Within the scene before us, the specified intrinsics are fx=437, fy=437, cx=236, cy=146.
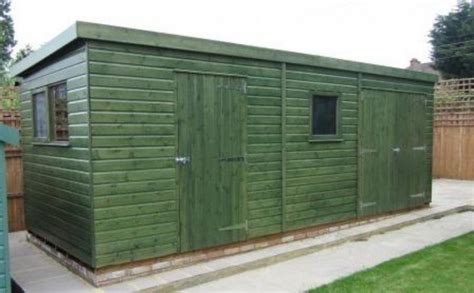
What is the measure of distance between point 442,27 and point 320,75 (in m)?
20.3

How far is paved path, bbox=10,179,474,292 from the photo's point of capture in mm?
4117

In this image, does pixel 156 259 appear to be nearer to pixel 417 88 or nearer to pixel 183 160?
pixel 183 160

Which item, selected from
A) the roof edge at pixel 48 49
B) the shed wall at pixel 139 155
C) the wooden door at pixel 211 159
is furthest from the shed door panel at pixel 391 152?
the roof edge at pixel 48 49

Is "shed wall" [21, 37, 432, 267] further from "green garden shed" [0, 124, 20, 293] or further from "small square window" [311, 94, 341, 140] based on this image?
"green garden shed" [0, 124, 20, 293]

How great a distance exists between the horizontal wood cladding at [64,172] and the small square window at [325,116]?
297 centimetres

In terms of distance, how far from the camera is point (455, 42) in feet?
71.0

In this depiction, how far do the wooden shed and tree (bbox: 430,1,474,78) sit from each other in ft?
55.2

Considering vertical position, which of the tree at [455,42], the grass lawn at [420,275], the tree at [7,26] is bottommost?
the grass lawn at [420,275]

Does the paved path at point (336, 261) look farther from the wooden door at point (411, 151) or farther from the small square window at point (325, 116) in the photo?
the small square window at point (325, 116)

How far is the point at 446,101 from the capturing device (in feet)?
38.9

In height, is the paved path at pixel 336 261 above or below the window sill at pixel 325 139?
below

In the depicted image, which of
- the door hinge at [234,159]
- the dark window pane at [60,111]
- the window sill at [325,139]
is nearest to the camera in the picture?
the dark window pane at [60,111]

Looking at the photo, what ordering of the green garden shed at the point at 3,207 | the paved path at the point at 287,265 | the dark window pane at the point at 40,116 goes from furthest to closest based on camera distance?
the dark window pane at the point at 40,116, the paved path at the point at 287,265, the green garden shed at the point at 3,207

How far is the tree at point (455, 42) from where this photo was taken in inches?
818
